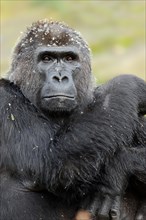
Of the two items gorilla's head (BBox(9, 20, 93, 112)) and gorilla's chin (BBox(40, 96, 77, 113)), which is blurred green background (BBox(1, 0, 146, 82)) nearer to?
gorilla's head (BBox(9, 20, 93, 112))

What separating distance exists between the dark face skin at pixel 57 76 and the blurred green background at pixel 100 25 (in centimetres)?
680

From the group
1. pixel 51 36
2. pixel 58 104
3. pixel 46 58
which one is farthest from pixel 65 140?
pixel 51 36

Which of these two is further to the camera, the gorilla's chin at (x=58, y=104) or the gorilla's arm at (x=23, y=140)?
the gorilla's chin at (x=58, y=104)

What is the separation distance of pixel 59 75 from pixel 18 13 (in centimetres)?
1154

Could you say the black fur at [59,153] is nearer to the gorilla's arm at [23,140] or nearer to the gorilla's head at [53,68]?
the gorilla's arm at [23,140]

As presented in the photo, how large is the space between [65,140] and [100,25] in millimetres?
11094

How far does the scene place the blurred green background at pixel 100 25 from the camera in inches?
600

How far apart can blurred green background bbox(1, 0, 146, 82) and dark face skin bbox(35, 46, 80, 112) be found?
6795 millimetres

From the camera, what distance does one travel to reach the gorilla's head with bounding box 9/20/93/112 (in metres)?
6.89

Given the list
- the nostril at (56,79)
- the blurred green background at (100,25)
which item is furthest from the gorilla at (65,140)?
the blurred green background at (100,25)

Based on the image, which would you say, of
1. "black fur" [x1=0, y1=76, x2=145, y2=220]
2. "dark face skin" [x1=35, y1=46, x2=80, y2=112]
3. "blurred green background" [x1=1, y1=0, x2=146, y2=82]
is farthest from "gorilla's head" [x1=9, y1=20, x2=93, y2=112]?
"blurred green background" [x1=1, y1=0, x2=146, y2=82]

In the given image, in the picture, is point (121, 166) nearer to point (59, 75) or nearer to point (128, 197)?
point (128, 197)

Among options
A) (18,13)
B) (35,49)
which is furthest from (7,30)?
(35,49)

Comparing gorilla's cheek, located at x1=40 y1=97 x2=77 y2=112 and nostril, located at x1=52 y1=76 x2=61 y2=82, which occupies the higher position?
nostril, located at x1=52 y1=76 x2=61 y2=82
